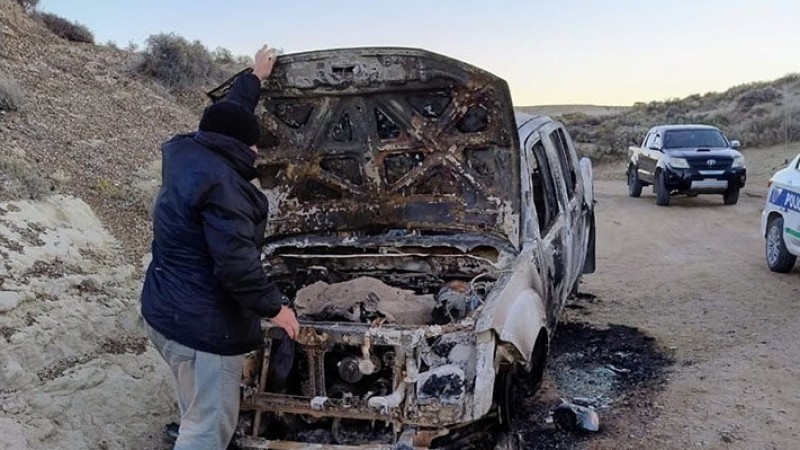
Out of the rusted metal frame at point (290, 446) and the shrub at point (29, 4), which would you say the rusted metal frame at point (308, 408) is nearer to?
the rusted metal frame at point (290, 446)

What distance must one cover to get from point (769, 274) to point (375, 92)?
6.89m

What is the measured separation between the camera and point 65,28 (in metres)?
18.0

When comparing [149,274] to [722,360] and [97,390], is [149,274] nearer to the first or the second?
[97,390]

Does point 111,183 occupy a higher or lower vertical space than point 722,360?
higher

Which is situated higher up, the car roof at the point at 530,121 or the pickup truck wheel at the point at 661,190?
the car roof at the point at 530,121

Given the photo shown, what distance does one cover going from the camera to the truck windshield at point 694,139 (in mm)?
18578

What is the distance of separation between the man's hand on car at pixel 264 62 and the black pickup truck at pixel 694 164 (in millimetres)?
14187

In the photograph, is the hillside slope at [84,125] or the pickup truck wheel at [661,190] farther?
the pickup truck wheel at [661,190]

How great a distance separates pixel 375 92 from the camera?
220 inches

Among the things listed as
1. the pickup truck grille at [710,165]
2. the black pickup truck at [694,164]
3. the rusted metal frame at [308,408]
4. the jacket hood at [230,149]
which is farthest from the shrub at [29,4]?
the jacket hood at [230,149]

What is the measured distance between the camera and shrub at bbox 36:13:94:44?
17.7m

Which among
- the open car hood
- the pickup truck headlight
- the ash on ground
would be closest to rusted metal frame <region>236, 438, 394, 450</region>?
the ash on ground

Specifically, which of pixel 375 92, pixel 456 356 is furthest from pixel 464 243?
pixel 456 356

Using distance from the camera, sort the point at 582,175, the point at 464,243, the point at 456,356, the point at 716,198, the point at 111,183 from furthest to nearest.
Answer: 1. the point at 716,198
2. the point at 111,183
3. the point at 582,175
4. the point at 464,243
5. the point at 456,356
